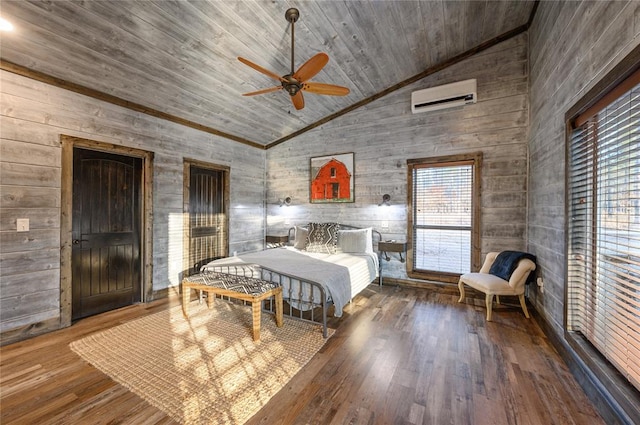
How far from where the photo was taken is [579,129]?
2232 mm

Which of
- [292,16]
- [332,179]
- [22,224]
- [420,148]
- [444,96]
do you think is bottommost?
[22,224]

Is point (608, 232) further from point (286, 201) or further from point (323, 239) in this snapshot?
point (286, 201)

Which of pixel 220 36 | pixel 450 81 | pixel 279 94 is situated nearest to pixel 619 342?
pixel 450 81

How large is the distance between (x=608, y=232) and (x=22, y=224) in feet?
16.9

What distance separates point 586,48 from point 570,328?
7.31ft

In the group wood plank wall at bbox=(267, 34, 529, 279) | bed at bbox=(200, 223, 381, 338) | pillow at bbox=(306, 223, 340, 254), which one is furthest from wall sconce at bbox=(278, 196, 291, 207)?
pillow at bbox=(306, 223, 340, 254)

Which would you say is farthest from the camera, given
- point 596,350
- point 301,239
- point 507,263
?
point 301,239

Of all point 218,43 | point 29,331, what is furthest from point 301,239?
point 29,331

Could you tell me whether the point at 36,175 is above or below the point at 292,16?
below

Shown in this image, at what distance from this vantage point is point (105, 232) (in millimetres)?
3432

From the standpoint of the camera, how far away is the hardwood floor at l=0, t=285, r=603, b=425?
67.6 inches

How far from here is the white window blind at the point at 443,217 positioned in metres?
4.16

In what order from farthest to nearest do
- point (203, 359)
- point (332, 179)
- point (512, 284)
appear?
point (332, 179)
point (512, 284)
point (203, 359)

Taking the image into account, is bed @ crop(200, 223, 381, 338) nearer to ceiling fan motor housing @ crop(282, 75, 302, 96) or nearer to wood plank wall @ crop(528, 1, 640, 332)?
ceiling fan motor housing @ crop(282, 75, 302, 96)
